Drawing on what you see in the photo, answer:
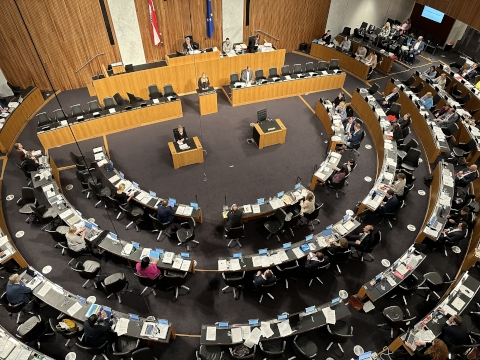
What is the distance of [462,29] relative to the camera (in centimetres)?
1978

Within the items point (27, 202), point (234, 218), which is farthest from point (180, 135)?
point (27, 202)

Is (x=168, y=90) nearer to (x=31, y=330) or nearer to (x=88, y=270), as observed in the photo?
(x=88, y=270)

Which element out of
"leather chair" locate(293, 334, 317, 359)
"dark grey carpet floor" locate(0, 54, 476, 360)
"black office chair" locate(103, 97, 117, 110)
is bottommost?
"dark grey carpet floor" locate(0, 54, 476, 360)

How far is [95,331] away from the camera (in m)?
7.02

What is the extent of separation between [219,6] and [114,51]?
545 centimetres

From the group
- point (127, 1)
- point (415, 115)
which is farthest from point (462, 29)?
point (127, 1)

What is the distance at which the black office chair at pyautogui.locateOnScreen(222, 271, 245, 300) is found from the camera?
8.45 metres

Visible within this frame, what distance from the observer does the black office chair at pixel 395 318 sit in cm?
791

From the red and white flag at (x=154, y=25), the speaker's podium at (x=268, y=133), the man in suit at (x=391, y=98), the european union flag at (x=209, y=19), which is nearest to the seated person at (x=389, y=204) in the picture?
the speaker's podium at (x=268, y=133)

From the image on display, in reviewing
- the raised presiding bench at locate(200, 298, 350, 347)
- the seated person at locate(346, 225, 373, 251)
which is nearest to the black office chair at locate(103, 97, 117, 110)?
the raised presiding bench at locate(200, 298, 350, 347)

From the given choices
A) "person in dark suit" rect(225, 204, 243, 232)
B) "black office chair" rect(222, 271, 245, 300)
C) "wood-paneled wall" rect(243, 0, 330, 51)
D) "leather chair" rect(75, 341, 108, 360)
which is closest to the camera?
"leather chair" rect(75, 341, 108, 360)

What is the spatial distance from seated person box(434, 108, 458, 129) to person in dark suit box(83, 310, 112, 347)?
13.4m

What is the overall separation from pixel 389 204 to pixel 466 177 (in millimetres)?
3150

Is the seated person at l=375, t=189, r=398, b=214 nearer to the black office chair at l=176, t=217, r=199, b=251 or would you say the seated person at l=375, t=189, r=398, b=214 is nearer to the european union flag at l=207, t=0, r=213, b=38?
the black office chair at l=176, t=217, r=199, b=251
